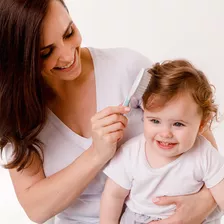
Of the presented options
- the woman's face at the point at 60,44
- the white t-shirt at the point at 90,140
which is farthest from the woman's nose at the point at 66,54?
the white t-shirt at the point at 90,140

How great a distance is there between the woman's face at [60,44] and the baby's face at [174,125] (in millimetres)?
253

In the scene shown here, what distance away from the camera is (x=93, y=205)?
1.50m

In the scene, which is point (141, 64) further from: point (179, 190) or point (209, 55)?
point (209, 55)

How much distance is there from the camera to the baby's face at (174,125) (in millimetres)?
1198

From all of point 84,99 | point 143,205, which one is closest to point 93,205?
point 143,205

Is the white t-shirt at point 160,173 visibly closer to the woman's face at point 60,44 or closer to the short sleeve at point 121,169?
the short sleeve at point 121,169

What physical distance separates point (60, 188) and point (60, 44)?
398 mm

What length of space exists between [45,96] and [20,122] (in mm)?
130

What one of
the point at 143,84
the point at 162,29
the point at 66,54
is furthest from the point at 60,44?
the point at 162,29

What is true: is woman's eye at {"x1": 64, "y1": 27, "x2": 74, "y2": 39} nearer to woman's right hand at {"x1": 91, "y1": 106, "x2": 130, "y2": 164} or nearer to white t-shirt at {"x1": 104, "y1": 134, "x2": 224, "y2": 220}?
woman's right hand at {"x1": 91, "y1": 106, "x2": 130, "y2": 164}

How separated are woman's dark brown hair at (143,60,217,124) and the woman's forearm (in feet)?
0.80

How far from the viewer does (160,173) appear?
1.30 metres

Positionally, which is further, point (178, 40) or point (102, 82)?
point (178, 40)

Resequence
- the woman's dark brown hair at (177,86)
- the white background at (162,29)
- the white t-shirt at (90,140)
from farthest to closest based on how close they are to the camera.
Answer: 1. the white background at (162,29)
2. the white t-shirt at (90,140)
3. the woman's dark brown hair at (177,86)
